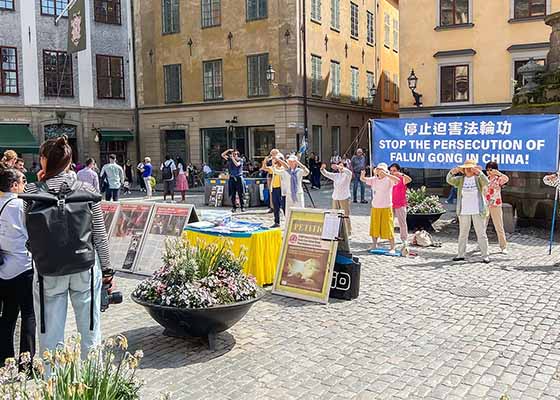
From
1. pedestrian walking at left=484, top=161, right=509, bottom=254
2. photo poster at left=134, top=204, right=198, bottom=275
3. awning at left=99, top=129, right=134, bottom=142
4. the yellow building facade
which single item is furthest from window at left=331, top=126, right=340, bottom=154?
photo poster at left=134, top=204, right=198, bottom=275

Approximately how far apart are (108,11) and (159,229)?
2729cm

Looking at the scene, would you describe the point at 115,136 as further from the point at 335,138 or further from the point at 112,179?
the point at 112,179

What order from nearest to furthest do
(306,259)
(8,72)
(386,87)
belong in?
(306,259) < (8,72) < (386,87)

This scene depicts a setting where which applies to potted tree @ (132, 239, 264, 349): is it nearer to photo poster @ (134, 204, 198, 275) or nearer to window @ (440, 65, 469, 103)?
photo poster @ (134, 204, 198, 275)

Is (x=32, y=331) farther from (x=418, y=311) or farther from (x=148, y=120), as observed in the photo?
(x=148, y=120)

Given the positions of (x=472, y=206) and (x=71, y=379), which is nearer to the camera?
(x=71, y=379)

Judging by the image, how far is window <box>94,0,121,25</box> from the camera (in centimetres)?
3294

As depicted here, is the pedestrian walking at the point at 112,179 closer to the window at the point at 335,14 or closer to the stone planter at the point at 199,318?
the stone planter at the point at 199,318

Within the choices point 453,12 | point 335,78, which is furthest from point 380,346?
point 335,78

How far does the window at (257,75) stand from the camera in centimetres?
2962

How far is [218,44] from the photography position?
3105 centimetres

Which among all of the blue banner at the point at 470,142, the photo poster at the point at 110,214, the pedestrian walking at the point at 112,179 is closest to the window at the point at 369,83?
the pedestrian walking at the point at 112,179

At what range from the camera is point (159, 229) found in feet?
31.2

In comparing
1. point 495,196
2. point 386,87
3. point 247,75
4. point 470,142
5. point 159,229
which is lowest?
point 159,229
